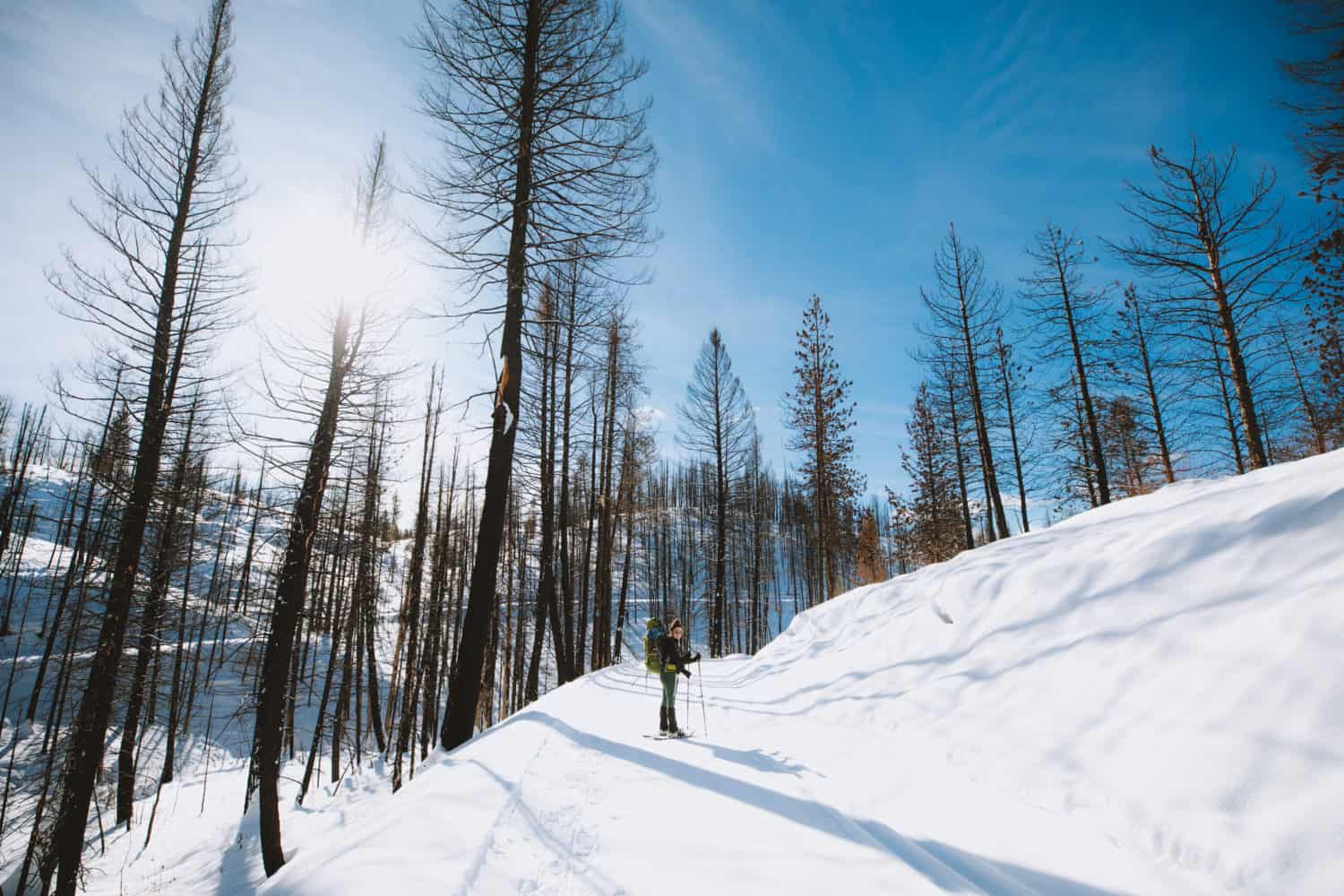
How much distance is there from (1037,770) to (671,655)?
15.1 ft

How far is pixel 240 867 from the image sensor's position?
29.5ft

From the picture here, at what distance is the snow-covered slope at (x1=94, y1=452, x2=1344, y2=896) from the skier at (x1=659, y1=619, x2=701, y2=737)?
0.95 metres

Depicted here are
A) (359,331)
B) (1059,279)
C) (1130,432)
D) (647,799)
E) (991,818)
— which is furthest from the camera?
(1130,432)

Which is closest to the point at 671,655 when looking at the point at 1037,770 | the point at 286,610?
the point at 1037,770

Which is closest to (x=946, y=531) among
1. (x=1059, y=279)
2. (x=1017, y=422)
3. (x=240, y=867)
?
(x=1017, y=422)

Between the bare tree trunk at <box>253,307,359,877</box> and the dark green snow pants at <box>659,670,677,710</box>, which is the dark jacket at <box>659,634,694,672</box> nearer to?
the dark green snow pants at <box>659,670,677,710</box>

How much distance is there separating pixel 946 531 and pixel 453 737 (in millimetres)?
19736

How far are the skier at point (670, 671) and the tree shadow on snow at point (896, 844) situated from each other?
1400 millimetres

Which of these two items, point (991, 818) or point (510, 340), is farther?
point (510, 340)

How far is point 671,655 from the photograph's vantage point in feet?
23.4

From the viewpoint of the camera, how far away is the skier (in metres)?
6.61

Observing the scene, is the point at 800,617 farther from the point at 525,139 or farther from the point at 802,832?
the point at 525,139

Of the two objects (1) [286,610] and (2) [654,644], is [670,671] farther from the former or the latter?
(1) [286,610]

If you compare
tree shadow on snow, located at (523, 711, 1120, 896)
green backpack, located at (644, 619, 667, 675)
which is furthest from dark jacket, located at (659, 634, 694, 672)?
tree shadow on snow, located at (523, 711, 1120, 896)
